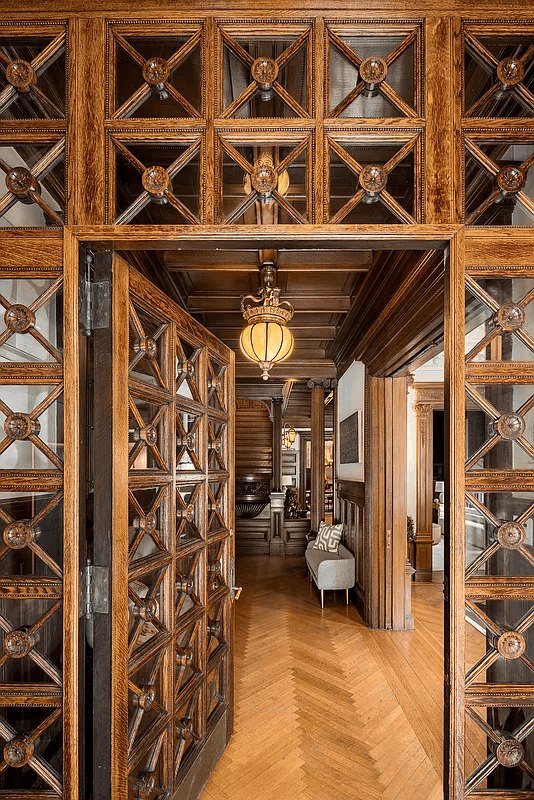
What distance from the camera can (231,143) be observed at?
159cm

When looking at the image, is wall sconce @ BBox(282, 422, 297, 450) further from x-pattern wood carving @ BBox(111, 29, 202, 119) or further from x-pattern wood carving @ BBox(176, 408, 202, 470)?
x-pattern wood carving @ BBox(111, 29, 202, 119)

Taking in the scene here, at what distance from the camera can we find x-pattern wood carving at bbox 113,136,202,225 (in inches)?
60.1

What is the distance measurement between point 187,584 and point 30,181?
1.67 m

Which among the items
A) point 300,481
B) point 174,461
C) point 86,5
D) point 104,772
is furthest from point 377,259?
point 300,481

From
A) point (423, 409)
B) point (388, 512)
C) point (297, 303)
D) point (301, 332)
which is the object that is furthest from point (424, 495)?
point (297, 303)

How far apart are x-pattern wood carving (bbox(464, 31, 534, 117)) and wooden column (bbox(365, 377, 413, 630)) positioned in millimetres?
3819

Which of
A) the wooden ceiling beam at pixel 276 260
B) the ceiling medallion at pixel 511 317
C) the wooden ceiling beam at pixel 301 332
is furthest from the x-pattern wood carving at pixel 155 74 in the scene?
the wooden ceiling beam at pixel 301 332

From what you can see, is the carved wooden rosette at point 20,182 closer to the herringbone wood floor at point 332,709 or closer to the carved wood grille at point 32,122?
the carved wood grille at point 32,122

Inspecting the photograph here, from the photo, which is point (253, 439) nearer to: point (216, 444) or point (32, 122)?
point (216, 444)

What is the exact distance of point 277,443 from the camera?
10.4 metres

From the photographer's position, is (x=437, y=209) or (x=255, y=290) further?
(x=255, y=290)

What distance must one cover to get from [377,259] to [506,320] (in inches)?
110

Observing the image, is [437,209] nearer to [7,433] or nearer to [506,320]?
[506,320]

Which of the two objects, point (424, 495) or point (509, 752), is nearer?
point (509, 752)
